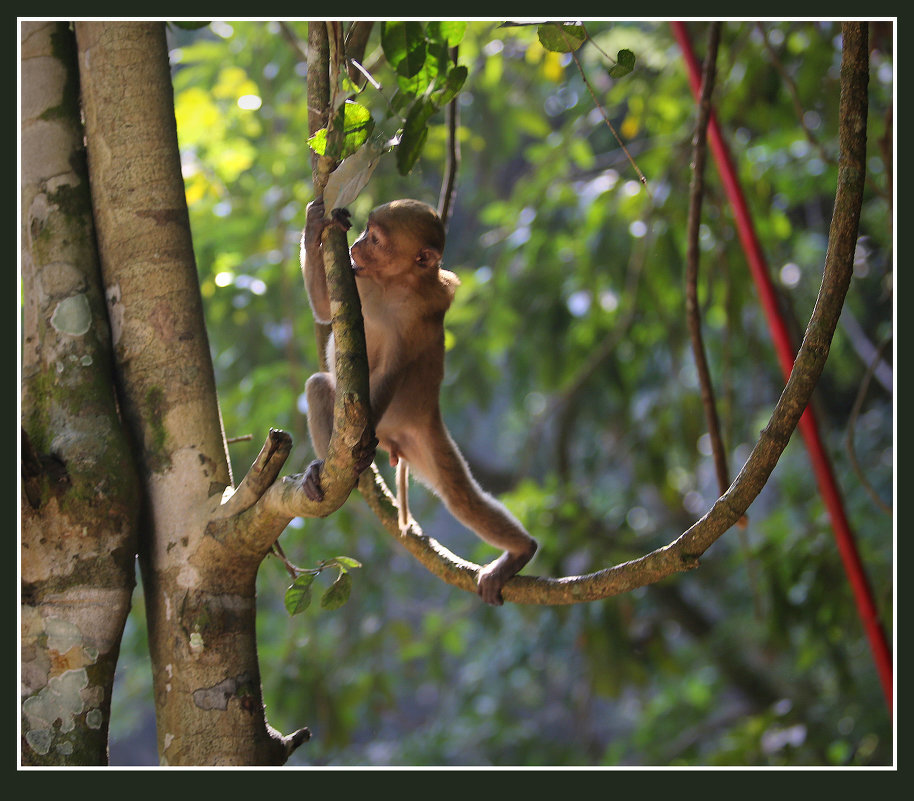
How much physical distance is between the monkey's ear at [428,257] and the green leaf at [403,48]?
81 cm

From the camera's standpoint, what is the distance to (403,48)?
43.6 inches

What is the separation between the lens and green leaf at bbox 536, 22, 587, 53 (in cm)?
125

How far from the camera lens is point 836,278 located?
1.15 meters

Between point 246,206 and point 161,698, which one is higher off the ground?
point 246,206

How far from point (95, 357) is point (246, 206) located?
223 centimetres

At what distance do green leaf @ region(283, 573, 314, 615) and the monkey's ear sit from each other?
2.67 feet

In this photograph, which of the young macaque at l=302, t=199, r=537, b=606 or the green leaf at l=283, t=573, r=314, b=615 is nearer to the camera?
the green leaf at l=283, t=573, r=314, b=615

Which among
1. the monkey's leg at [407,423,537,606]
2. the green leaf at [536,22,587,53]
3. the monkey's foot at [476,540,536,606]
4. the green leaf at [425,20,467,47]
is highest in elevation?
Answer: the green leaf at [536,22,587,53]

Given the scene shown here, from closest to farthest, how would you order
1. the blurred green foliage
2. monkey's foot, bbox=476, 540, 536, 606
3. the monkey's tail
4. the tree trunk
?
1. the tree trunk
2. monkey's foot, bbox=476, 540, 536, 606
3. the monkey's tail
4. the blurred green foliage

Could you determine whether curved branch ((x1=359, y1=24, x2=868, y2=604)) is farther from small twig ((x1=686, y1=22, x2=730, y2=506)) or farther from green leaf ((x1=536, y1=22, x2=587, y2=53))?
small twig ((x1=686, y1=22, x2=730, y2=506))

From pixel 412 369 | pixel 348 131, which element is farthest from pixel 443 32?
pixel 412 369

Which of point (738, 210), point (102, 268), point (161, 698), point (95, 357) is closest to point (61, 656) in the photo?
point (161, 698)

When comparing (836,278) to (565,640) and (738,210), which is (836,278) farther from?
(565,640)

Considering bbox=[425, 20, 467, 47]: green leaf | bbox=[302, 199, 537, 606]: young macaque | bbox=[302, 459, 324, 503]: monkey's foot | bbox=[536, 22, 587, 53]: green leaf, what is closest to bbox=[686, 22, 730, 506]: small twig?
bbox=[302, 199, 537, 606]: young macaque
